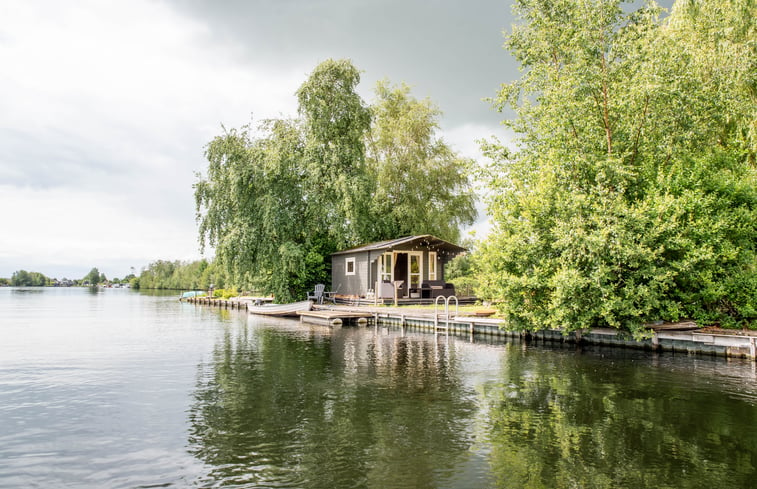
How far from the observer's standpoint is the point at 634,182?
51.9 ft

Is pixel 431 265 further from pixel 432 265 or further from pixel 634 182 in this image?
pixel 634 182

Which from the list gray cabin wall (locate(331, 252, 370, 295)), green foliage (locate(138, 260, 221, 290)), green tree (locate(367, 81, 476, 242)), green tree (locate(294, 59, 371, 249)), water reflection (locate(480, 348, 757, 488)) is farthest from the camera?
green foliage (locate(138, 260, 221, 290))

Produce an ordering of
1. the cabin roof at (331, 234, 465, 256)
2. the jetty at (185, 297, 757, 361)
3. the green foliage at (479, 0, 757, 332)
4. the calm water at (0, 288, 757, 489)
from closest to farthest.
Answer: the calm water at (0, 288, 757, 489) < the jetty at (185, 297, 757, 361) < the green foliage at (479, 0, 757, 332) < the cabin roof at (331, 234, 465, 256)

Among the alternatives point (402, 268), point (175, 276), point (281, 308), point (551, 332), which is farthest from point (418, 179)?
point (175, 276)

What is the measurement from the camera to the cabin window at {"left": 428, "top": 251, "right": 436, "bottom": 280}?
95.6 ft

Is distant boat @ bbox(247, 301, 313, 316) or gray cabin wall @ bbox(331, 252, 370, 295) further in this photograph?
gray cabin wall @ bbox(331, 252, 370, 295)

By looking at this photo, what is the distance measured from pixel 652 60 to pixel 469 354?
35.8ft

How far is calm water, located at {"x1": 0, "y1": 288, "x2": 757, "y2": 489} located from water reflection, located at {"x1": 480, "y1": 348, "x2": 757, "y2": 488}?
0.11 feet

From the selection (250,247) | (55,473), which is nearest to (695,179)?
(55,473)

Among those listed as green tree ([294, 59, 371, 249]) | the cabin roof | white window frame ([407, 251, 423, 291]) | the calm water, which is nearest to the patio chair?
green tree ([294, 59, 371, 249])

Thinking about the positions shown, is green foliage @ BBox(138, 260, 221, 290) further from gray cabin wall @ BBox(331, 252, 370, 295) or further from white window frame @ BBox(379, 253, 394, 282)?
white window frame @ BBox(379, 253, 394, 282)

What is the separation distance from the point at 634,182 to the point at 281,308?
2202 centimetres

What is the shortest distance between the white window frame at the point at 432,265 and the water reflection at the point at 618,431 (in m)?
17.4

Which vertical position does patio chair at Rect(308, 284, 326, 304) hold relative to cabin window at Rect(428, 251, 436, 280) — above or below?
below
